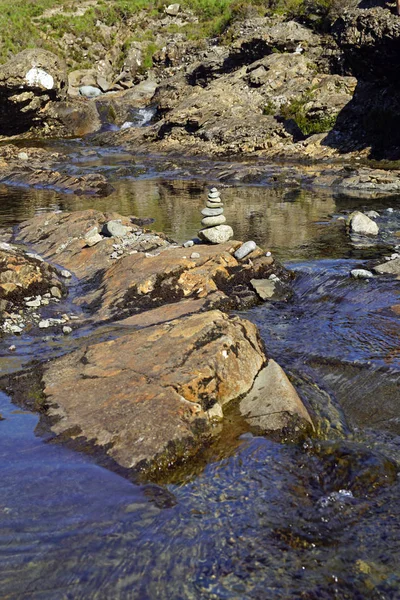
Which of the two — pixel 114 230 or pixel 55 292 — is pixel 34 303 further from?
pixel 114 230

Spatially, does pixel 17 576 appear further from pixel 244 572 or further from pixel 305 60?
pixel 305 60

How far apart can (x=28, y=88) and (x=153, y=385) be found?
3602 cm

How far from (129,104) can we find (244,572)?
40901mm

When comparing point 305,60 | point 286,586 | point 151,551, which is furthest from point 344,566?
point 305,60

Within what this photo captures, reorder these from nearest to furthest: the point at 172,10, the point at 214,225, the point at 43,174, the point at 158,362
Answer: the point at 158,362, the point at 214,225, the point at 43,174, the point at 172,10

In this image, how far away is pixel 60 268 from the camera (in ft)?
35.2

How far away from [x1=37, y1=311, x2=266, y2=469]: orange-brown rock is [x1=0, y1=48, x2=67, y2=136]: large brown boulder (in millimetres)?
34455

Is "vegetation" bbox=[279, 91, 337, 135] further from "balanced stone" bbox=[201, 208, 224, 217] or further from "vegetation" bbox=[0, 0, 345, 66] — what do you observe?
"balanced stone" bbox=[201, 208, 224, 217]

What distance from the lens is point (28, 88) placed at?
36.2 m

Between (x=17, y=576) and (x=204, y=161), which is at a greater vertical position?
(x=17, y=576)

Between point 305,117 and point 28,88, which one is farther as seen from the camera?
point 28,88

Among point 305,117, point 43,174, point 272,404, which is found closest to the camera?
point 272,404

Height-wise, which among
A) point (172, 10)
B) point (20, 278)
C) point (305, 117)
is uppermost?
point (172, 10)

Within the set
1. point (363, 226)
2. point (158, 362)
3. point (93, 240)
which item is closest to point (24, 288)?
point (93, 240)
